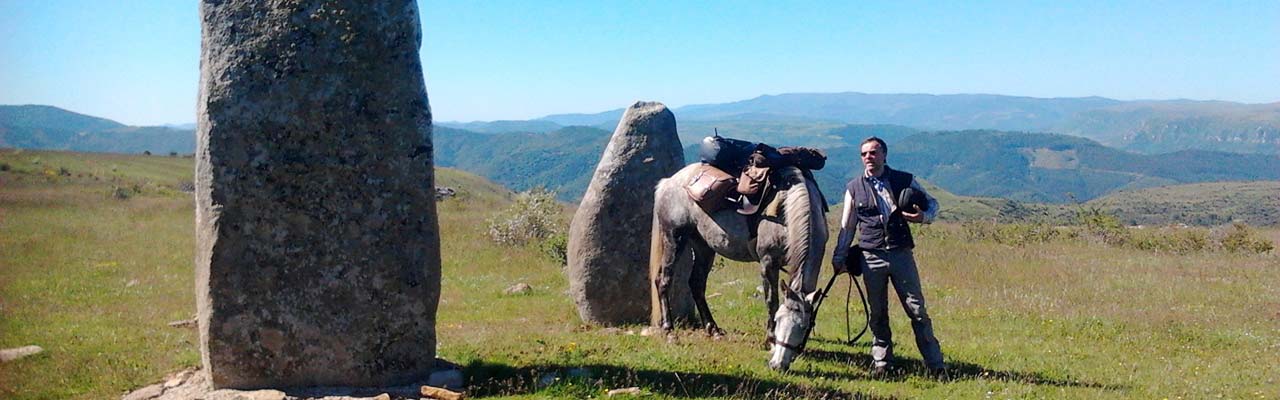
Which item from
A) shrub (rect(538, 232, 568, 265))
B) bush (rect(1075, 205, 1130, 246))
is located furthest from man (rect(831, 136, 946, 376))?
bush (rect(1075, 205, 1130, 246))

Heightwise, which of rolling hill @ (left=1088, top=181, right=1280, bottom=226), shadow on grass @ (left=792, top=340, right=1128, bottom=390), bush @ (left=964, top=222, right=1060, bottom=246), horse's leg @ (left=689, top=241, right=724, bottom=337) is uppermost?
horse's leg @ (left=689, top=241, right=724, bottom=337)

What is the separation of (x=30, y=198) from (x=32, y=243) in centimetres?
1145

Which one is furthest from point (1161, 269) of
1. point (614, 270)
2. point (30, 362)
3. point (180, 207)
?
point (180, 207)

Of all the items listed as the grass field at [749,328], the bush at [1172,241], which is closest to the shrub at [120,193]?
the grass field at [749,328]

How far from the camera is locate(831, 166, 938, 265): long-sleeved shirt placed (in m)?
7.84

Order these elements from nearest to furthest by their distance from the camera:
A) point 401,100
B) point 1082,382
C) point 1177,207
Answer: point 401,100
point 1082,382
point 1177,207

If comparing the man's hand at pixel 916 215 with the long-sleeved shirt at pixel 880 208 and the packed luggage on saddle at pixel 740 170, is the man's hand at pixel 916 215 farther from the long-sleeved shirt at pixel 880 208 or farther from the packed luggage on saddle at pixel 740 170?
the packed luggage on saddle at pixel 740 170

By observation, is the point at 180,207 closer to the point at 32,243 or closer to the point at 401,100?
the point at 32,243

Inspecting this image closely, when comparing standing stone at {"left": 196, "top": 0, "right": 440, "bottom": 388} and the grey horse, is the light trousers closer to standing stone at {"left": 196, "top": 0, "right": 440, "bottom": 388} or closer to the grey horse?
the grey horse

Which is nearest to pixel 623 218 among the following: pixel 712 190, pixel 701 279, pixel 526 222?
pixel 701 279

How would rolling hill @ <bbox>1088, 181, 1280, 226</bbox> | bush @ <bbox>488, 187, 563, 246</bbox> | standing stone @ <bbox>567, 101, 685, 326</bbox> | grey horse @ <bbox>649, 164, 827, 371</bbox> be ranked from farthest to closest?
1. rolling hill @ <bbox>1088, 181, 1280, 226</bbox>
2. bush @ <bbox>488, 187, 563, 246</bbox>
3. standing stone @ <bbox>567, 101, 685, 326</bbox>
4. grey horse @ <bbox>649, 164, 827, 371</bbox>

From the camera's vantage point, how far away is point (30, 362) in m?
8.55

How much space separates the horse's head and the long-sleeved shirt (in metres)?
0.75

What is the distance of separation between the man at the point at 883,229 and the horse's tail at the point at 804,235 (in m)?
0.34
